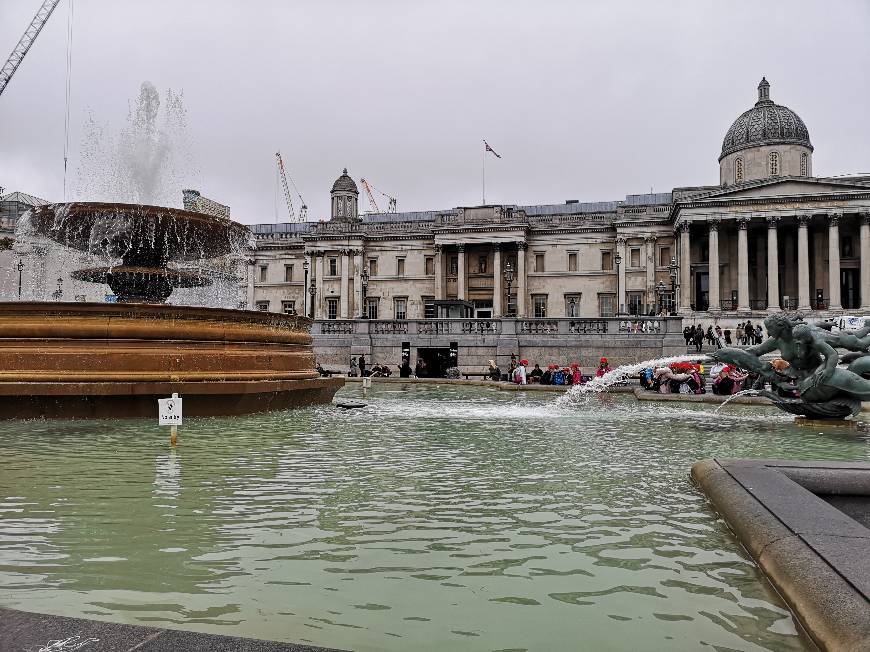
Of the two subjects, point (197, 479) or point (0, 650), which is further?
point (197, 479)

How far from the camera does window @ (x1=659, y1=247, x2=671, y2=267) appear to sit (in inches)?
2571

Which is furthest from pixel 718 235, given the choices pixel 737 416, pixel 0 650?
pixel 0 650

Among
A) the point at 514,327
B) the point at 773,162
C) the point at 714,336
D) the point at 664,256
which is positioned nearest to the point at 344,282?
the point at 664,256

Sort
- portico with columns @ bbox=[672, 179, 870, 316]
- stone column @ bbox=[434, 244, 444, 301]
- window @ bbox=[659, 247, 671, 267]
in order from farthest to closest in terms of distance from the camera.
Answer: stone column @ bbox=[434, 244, 444, 301], window @ bbox=[659, 247, 671, 267], portico with columns @ bbox=[672, 179, 870, 316]

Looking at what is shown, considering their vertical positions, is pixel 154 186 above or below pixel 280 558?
above

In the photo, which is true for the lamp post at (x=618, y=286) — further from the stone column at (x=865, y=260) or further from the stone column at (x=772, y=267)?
the stone column at (x=865, y=260)

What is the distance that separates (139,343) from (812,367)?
11.7 m

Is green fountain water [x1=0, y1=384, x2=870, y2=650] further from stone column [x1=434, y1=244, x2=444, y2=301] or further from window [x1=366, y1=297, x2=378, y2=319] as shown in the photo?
window [x1=366, y1=297, x2=378, y2=319]

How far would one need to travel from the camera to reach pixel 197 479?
6660 mm

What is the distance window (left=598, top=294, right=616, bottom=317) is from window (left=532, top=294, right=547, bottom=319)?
5.34m

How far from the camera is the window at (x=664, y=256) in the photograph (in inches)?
2571

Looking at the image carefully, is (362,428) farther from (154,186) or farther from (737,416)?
(154,186)

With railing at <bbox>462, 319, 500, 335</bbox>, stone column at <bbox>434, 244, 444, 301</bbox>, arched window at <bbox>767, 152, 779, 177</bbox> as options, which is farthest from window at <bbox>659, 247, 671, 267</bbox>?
railing at <bbox>462, 319, 500, 335</bbox>

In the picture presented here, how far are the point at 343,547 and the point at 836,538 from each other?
2869 mm
